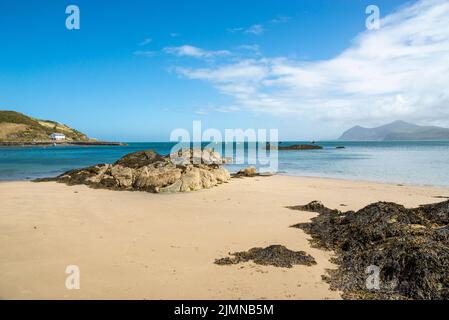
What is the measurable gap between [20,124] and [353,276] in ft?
539

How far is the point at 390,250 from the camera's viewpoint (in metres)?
6.31

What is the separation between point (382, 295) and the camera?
17.2 feet

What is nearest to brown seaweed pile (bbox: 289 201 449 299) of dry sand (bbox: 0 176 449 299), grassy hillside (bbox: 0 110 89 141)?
dry sand (bbox: 0 176 449 299)

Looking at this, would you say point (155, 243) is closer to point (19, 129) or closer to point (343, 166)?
point (343, 166)

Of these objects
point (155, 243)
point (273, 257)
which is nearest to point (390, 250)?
point (273, 257)

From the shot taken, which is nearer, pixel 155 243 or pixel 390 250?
pixel 390 250

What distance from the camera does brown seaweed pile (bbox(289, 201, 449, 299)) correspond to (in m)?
5.34

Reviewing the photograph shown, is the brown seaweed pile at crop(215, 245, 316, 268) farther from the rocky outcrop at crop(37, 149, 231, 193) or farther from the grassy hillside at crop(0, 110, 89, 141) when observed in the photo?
the grassy hillside at crop(0, 110, 89, 141)

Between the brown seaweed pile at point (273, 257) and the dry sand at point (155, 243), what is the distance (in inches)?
8.0

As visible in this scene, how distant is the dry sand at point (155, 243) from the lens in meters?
5.61

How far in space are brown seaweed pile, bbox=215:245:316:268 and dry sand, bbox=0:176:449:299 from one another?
0.20m

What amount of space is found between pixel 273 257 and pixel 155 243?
116 inches

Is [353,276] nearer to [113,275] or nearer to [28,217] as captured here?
[113,275]
